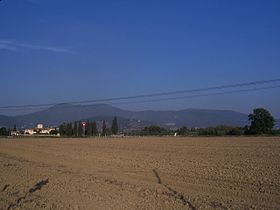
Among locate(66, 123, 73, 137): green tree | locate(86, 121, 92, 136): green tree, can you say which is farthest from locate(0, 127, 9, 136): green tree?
locate(86, 121, 92, 136): green tree

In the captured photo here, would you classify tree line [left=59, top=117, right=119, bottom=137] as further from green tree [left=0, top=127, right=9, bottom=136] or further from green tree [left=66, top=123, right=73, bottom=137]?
green tree [left=0, top=127, right=9, bottom=136]

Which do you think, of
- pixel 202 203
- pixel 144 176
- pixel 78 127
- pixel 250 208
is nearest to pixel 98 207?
pixel 202 203

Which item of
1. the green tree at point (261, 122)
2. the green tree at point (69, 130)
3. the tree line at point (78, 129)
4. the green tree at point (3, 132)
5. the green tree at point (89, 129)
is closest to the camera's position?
the green tree at point (261, 122)

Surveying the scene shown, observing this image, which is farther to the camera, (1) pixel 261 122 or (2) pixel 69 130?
(2) pixel 69 130

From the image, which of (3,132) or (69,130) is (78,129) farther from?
(3,132)

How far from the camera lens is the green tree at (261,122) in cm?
12474

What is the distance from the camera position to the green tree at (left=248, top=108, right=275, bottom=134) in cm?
12474

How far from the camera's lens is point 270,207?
1430 centimetres

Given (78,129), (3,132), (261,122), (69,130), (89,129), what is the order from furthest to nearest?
(89,129) → (3,132) → (69,130) → (78,129) → (261,122)

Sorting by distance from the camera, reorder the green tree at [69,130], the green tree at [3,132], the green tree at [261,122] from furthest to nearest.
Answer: the green tree at [3,132] < the green tree at [69,130] < the green tree at [261,122]

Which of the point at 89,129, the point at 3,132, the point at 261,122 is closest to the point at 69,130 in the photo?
the point at 89,129

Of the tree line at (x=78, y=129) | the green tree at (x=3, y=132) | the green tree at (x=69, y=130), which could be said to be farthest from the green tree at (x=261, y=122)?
the green tree at (x=3, y=132)

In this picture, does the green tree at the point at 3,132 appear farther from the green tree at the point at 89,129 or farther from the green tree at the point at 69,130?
the green tree at the point at 89,129

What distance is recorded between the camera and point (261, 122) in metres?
128
